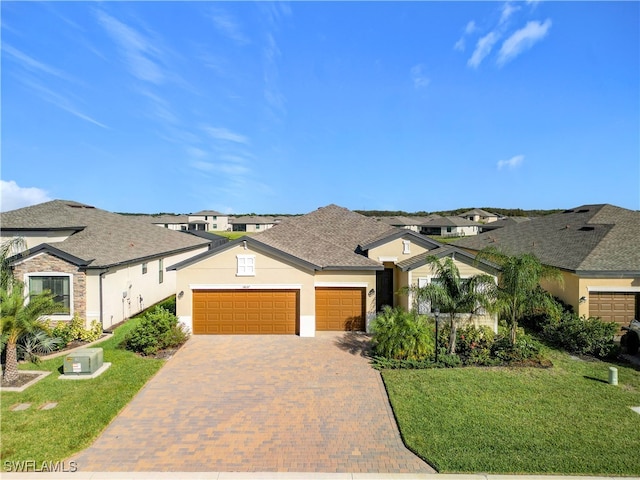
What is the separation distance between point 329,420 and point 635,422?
7.34 m

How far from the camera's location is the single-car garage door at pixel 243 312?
15.8 m

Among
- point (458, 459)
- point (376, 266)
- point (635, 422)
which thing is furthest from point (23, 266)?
point (635, 422)

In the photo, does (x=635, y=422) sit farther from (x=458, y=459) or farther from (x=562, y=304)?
(x=562, y=304)

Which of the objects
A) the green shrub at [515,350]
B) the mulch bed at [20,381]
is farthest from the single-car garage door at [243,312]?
the green shrub at [515,350]

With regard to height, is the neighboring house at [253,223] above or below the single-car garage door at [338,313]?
above

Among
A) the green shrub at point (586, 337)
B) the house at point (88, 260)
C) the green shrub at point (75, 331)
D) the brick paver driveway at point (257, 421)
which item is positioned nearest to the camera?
the brick paver driveway at point (257, 421)

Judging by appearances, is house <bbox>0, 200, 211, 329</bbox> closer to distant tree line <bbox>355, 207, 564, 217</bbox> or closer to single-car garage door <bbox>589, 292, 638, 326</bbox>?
single-car garage door <bbox>589, 292, 638, 326</bbox>

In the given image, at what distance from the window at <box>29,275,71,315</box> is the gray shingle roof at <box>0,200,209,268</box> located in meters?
1.23

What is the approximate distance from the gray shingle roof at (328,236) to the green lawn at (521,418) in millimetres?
6672

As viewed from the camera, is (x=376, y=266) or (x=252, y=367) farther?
(x=376, y=266)

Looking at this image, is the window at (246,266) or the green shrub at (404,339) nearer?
the green shrub at (404,339)

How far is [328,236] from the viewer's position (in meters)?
21.1

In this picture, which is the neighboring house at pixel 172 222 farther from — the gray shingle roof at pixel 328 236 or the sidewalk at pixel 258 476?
the sidewalk at pixel 258 476

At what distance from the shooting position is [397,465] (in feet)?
22.9
